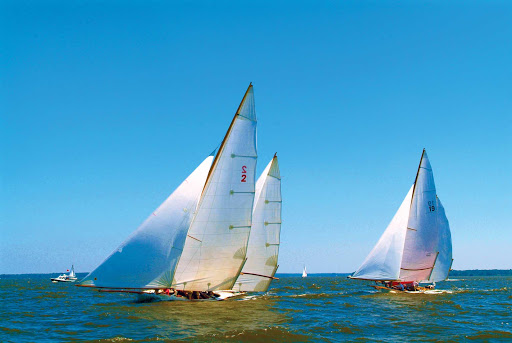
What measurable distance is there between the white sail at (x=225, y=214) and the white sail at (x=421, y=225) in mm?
24795

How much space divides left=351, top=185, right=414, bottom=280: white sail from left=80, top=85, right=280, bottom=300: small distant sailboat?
2225 cm

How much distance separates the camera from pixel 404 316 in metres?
30.4

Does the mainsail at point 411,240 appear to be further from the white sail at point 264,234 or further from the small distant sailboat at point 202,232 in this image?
the small distant sailboat at point 202,232

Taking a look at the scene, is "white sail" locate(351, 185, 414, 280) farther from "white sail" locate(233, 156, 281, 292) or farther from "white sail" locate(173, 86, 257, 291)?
"white sail" locate(173, 86, 257, 291)

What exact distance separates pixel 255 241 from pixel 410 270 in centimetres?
2119

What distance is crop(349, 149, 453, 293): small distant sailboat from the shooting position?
164 ft

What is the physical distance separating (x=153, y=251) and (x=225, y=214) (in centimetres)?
599

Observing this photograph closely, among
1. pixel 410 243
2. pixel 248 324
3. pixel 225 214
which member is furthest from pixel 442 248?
pixel 248 324

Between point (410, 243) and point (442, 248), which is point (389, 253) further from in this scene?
point (442, 248)

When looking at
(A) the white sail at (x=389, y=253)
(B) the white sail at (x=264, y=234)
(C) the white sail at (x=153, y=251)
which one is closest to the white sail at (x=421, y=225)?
(A) the white sail at (x=389, y=253)

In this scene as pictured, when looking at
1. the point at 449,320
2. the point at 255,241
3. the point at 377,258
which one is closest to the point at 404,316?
the point at 449,320

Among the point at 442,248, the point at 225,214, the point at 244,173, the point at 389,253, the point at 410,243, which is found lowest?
the point at 389,253

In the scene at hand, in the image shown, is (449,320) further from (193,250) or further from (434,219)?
(434,219)

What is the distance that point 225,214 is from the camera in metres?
33.0
